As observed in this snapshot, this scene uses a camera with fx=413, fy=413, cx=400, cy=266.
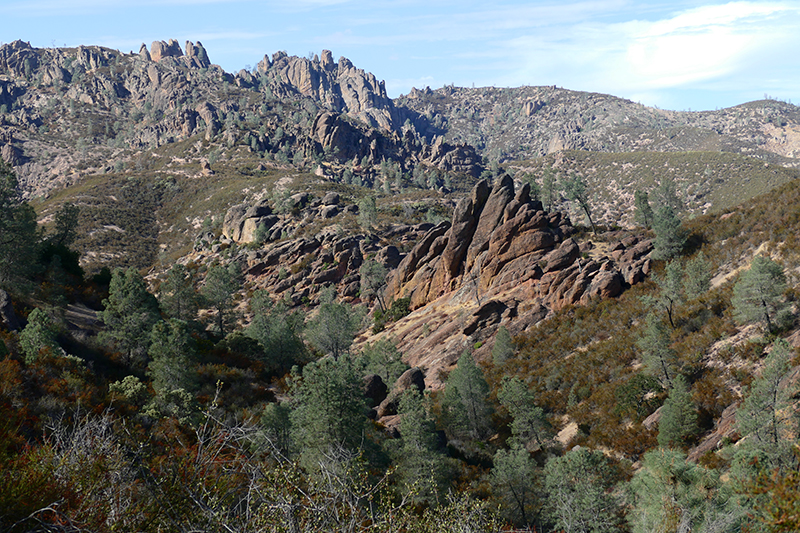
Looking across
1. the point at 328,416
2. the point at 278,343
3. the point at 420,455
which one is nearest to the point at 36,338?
the point at 328,416

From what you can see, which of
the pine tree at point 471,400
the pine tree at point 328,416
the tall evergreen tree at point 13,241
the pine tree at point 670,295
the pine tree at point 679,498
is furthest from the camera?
the pine tree at point 670,295

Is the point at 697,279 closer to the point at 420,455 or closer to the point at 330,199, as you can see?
the point at 420,455

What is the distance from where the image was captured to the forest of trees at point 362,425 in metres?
8.59

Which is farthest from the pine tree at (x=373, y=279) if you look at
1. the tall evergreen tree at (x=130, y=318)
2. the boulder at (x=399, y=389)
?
the tall evergreen tree at (x=130, y=318)

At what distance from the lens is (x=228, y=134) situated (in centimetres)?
19888

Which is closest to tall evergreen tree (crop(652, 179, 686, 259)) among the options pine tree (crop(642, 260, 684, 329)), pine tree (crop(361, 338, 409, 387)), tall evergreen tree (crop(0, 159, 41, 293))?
pine tree (crop(642, 260, 684, 329))

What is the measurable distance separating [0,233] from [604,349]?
58497 mm

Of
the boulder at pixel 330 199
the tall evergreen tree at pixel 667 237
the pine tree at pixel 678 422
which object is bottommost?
the pine tree at pixel 678 422

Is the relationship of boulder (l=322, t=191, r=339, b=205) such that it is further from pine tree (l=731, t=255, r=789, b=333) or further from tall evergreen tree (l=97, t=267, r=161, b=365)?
pine tree (l=731, t=255, r=789, b=333)

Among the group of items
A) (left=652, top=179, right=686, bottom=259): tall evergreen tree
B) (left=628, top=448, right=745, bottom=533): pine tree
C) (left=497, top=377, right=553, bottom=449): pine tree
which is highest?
(left=652, top=179, right=686, bottom=259): tall evergreen tree

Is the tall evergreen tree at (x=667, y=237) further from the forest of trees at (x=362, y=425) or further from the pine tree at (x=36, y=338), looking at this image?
the pine tree at (x=36, y=338)

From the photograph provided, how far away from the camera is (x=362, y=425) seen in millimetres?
24375

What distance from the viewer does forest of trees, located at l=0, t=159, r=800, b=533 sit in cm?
859

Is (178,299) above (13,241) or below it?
below
